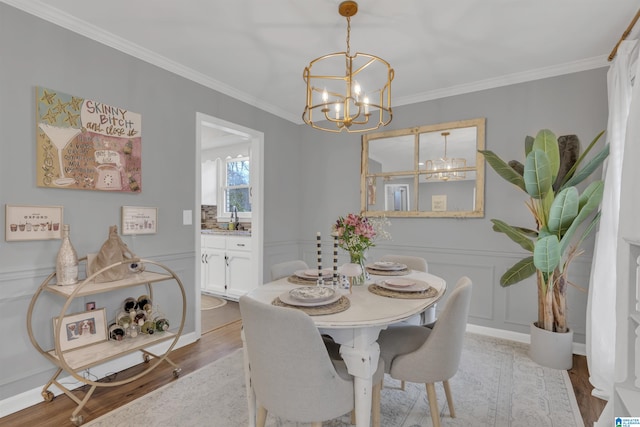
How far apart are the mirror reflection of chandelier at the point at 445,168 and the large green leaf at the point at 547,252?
1212 millimetres

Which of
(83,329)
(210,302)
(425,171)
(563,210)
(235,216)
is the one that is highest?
(425,171)

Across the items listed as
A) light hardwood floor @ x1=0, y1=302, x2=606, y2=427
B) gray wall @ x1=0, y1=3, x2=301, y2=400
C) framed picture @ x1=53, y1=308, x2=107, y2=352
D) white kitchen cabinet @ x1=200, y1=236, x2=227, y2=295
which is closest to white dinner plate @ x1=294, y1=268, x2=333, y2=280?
light hardwood floor @ x1=0, y1=302, x2=606, y2=427

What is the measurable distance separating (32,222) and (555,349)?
3.86 metres

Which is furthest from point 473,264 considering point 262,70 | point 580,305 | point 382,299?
point 262,70

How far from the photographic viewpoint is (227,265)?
4363mm

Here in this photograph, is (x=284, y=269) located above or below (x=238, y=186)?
below

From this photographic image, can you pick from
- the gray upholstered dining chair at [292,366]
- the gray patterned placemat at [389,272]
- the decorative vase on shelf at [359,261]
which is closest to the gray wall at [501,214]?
the gray patterned placemat at [389,272]

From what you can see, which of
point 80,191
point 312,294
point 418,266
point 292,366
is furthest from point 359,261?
point 80,191

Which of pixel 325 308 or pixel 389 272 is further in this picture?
pixel 389 272

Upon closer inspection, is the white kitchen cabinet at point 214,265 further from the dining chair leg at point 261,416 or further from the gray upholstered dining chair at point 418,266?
the dining chair leg at point 261,416

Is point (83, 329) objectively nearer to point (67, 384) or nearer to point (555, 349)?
point (67, 384)

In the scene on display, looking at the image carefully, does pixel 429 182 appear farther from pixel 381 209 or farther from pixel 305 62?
pixel 305 62

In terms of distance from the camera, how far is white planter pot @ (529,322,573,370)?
2486mm

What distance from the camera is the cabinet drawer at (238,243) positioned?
13.5 ft
